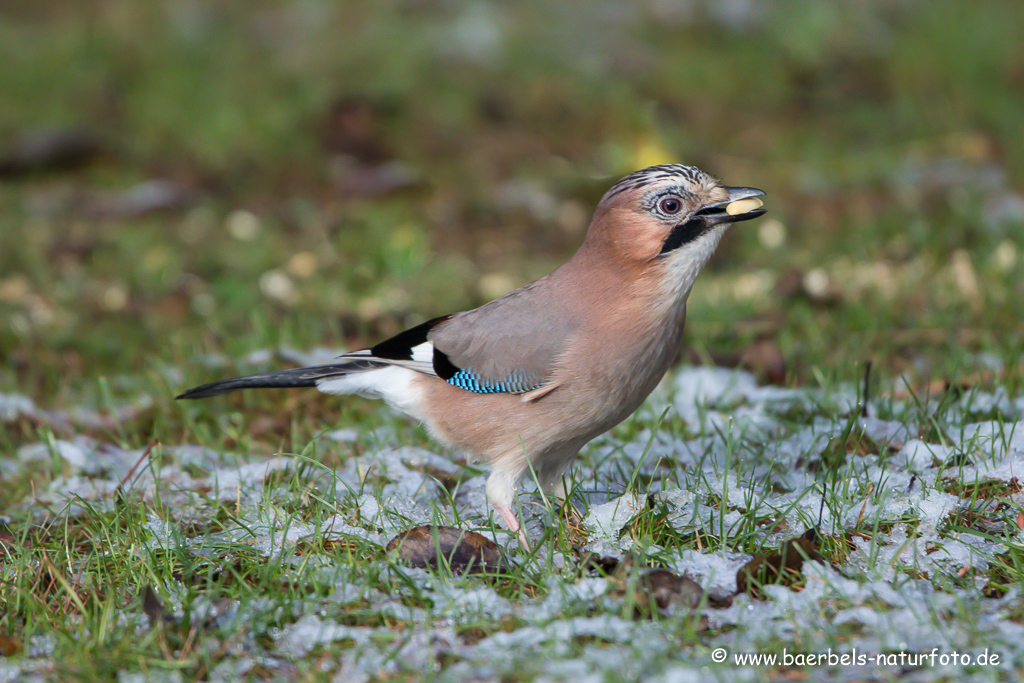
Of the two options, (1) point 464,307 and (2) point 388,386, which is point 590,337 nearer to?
(2) point 388,386

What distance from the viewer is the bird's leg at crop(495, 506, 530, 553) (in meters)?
2.97

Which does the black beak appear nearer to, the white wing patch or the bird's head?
the bird's head

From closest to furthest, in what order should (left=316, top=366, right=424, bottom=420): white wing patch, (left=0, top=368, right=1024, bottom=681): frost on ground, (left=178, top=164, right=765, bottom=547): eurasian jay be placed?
(left=0, top=368, right=1024, bottom=681): frost on ground, (left=178, top=164, right=765, bottom=547): eurasian jay, (left=316, top=366, right=424, bottom=420): white wing patch

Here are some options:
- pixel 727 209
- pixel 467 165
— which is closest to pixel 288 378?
pixel 727 209

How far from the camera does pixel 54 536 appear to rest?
3295mm

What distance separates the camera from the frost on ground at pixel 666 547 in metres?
2.46

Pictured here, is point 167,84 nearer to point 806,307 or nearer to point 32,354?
point 32,354

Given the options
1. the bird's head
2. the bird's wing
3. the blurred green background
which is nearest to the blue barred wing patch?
the bird's wing

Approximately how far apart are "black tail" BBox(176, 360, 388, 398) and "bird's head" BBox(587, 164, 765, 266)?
102 cm

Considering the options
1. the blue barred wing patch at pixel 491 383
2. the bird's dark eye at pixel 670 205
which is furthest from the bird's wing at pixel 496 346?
the bird's dark eye at pixel 670 205

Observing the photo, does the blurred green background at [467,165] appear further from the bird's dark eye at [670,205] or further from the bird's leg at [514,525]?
the bird's leg at [514,525]

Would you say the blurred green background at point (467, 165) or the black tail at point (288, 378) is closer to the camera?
the black tail at point (288, 378)

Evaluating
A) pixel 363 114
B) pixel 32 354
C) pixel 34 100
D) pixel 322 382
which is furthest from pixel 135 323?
pixel 34 100

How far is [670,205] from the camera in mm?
3234
